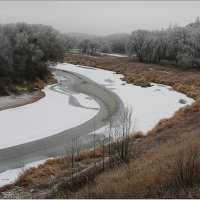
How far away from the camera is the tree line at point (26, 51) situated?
4672 cm

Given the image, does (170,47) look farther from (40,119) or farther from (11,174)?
(11,174)

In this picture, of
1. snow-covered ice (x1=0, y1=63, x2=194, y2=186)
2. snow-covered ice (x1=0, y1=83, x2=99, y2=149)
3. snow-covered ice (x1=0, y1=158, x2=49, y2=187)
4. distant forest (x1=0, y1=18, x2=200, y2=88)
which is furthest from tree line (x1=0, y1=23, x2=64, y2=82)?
snow-covered ice (x1=0, y1=158, x2=49, y2=187)

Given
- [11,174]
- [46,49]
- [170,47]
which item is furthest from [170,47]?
[11,174]

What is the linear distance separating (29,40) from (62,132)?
31.6 m

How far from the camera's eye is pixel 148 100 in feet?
132

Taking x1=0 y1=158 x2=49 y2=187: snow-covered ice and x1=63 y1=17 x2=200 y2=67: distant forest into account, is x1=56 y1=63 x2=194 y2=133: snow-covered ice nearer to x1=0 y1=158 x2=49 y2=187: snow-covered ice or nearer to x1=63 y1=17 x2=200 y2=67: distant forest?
x1=0 y1=158 x2=49 y2=187: snow-covered ice

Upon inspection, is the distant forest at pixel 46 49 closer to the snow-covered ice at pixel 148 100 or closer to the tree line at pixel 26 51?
the tree line at pixel 26 51

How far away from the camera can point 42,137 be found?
2586cm

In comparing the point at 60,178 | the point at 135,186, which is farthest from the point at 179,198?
the point at 60,178

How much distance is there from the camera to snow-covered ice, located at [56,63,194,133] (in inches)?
1225

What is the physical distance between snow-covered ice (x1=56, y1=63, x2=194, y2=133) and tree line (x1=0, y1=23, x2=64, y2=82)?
911cm

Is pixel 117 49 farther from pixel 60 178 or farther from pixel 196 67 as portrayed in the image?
pixel 60 178

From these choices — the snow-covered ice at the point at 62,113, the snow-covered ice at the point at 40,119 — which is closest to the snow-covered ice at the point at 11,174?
the snow-covered ice at the point at 62,113

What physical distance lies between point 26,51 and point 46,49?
5610 mm
